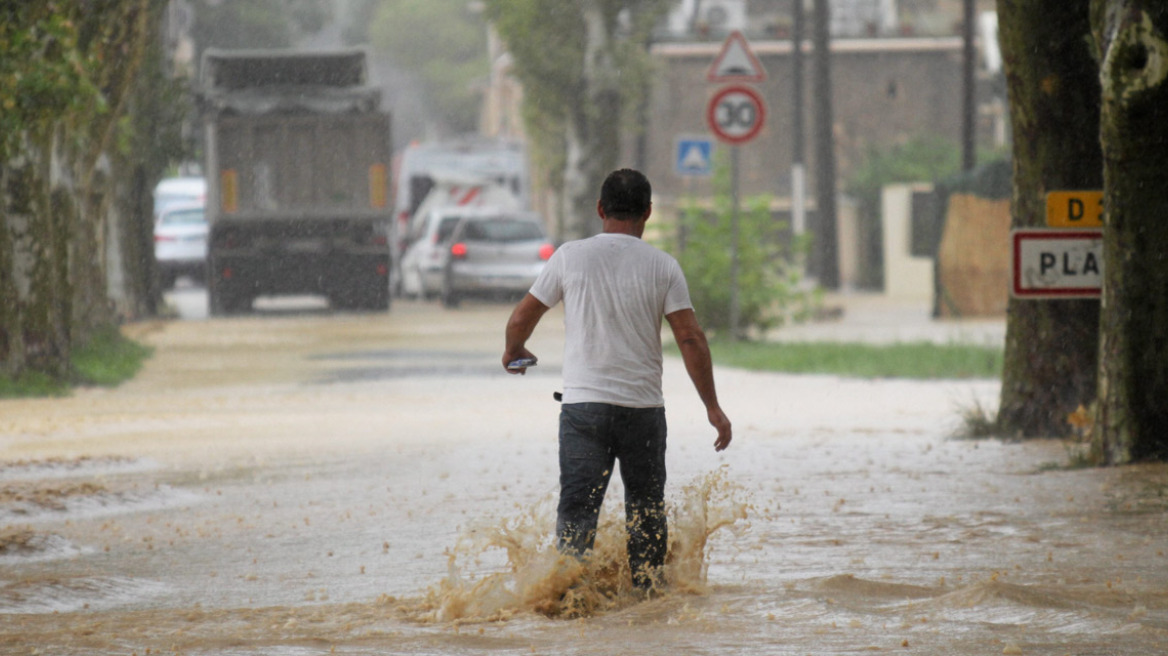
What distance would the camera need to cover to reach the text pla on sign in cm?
1044

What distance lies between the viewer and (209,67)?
30.8m

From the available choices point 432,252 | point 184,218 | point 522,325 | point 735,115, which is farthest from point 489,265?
point 522,325

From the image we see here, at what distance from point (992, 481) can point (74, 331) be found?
12.4 metres

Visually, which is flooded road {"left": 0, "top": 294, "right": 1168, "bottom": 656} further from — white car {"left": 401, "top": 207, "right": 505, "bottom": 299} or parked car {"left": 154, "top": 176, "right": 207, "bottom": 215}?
parked car {"left": 154, "top": 176, "right": 207, "bottom": 215}

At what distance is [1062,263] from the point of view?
34.3 feet

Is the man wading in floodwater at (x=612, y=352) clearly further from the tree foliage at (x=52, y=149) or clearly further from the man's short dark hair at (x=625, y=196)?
the tree foliage at (x=52, y=149)

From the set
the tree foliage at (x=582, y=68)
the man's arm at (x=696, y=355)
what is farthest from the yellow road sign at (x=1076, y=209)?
the tree foliage at (x=582, y=68)

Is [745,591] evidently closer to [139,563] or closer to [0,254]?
[139,563]

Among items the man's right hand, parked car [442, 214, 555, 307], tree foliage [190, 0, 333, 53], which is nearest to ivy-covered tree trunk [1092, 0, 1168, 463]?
the man's right hand

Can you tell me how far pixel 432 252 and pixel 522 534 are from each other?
93.5 feet

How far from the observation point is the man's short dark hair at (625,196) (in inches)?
258

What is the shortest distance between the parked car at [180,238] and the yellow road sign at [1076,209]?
3209 cm

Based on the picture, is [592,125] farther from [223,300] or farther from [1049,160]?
[1049,160]

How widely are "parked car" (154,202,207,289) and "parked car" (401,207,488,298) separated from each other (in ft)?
19.0
